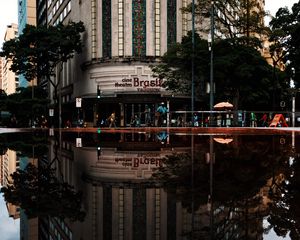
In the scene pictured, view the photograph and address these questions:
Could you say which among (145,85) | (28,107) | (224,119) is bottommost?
(224,119)

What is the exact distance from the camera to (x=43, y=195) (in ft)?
15.0

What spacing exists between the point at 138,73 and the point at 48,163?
3769cm

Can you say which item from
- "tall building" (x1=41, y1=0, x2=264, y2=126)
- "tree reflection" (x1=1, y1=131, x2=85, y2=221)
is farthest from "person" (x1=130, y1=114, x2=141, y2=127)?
"tree reflection" (x1=1, y1=131, x2=85, y2=221)

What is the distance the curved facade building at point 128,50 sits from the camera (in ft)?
149

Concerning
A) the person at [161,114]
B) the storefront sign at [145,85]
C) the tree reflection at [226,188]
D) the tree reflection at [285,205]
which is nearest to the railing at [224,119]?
the person at [161,114]

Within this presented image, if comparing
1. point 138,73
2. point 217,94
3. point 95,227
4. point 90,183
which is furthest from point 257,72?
point 95,227

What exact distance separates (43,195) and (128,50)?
137ft

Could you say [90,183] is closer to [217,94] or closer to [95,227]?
[95,227]

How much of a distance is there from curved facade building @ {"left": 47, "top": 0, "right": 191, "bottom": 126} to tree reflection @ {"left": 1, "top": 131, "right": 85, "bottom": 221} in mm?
39078

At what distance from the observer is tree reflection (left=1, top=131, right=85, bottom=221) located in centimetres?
374

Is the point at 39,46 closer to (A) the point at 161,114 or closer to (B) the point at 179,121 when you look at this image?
(A) the point at 161,114

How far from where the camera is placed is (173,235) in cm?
295

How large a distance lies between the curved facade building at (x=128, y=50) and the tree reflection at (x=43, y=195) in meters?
39.1

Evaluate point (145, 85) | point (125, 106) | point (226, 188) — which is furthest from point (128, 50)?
point (226, 188)
